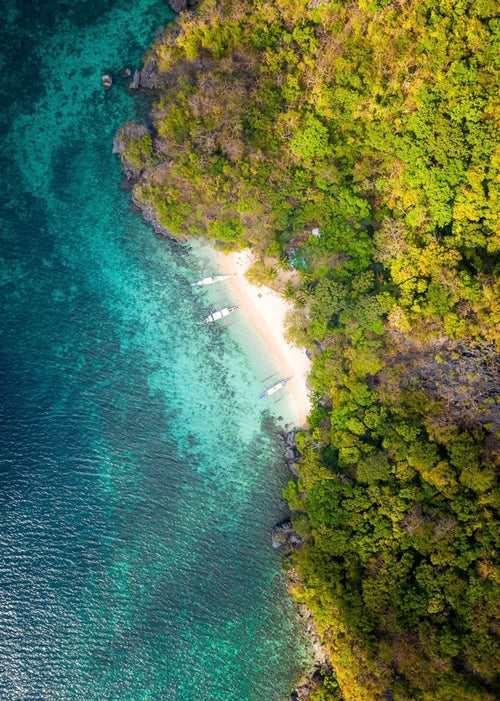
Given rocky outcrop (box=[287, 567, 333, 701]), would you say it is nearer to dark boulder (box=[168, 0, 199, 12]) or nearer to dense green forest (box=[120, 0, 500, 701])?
dense green forest (box=[120, 0, 500, 701])

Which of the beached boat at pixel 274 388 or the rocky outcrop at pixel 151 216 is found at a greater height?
the rocky outcrop at pixel 151 216

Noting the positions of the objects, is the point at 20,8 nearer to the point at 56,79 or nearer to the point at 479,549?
the point at 56,79

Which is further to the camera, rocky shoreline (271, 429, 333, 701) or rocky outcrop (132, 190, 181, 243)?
rocky outcrop (132, 190, 181, 243)

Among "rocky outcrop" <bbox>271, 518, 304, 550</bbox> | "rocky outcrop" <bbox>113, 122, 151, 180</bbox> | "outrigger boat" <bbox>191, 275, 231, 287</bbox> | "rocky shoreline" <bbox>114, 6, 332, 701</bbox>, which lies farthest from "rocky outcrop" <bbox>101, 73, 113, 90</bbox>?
"rocky outcrop" <bbox>271, 518, 304, 550</bbox>

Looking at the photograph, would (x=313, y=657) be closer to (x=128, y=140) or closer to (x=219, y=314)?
(x=219, y=314)

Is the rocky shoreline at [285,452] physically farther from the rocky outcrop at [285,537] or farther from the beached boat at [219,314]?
the beached boat at [219,314]

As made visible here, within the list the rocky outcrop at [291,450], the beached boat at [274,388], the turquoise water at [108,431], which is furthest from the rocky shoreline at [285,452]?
the beached boat at [274,388]
